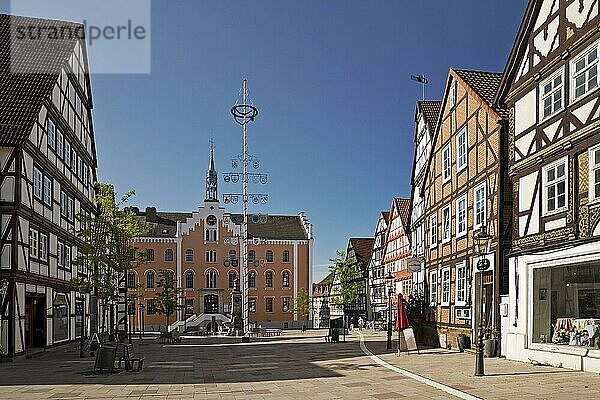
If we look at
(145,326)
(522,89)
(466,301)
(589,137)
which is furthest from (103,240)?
(145,326)

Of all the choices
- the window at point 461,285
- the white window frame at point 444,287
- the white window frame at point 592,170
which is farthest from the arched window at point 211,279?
the white window frame at point 592,170

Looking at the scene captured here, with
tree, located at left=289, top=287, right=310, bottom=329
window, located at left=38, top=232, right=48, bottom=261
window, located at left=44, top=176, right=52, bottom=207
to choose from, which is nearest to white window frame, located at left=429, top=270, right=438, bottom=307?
window, located at left=38, top=232, right=48, bottom=261

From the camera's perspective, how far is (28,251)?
31172mm

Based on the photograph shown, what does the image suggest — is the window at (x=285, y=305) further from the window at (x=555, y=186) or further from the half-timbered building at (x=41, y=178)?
the window at (x=555, y=186)

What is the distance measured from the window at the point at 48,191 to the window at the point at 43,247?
1.57 metres

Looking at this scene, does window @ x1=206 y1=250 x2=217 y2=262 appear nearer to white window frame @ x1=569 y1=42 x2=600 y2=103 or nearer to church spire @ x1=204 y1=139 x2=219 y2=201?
church spire @ x1=204 y1=139 x2=219 y2=201

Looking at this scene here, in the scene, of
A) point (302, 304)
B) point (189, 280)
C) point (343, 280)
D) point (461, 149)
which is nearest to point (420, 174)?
point (461, 149)

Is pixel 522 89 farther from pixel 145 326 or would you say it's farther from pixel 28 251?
pixel 145 326

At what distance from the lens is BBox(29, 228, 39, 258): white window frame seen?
104ft

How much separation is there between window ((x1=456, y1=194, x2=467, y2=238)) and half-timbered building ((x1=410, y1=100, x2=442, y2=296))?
673 centimetres

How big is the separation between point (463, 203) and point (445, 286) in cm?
453

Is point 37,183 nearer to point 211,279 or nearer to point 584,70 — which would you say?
point 584,70

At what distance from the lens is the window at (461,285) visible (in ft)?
94.9

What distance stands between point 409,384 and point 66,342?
24.8m
